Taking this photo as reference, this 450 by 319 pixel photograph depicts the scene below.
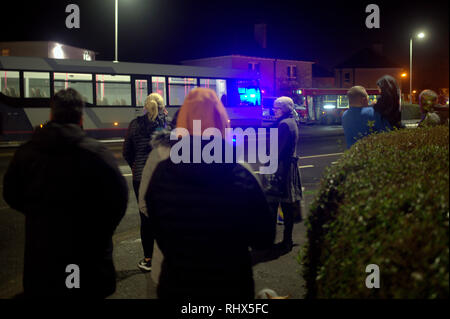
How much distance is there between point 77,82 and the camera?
21.5 meters

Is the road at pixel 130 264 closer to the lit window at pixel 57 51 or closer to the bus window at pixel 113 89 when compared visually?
the bus window at pixel 113 89

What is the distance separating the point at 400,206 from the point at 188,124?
118 centimetres

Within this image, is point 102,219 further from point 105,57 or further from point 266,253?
point 105,57

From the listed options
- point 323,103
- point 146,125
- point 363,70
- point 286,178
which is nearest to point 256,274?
point 286,178

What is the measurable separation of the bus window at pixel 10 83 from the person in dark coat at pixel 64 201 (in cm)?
1875

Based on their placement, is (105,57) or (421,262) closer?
(421,262)

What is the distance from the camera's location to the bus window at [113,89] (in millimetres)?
22062

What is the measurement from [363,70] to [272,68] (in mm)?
26960

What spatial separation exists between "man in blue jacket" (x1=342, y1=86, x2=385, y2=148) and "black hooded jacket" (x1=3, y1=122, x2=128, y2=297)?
3601 mm

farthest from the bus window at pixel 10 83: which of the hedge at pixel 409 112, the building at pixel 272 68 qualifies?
the building at pixel 272 68

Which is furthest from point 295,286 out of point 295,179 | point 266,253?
point 295,179

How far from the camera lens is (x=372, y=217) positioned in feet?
8.21

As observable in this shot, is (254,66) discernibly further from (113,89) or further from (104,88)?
(104,88)
